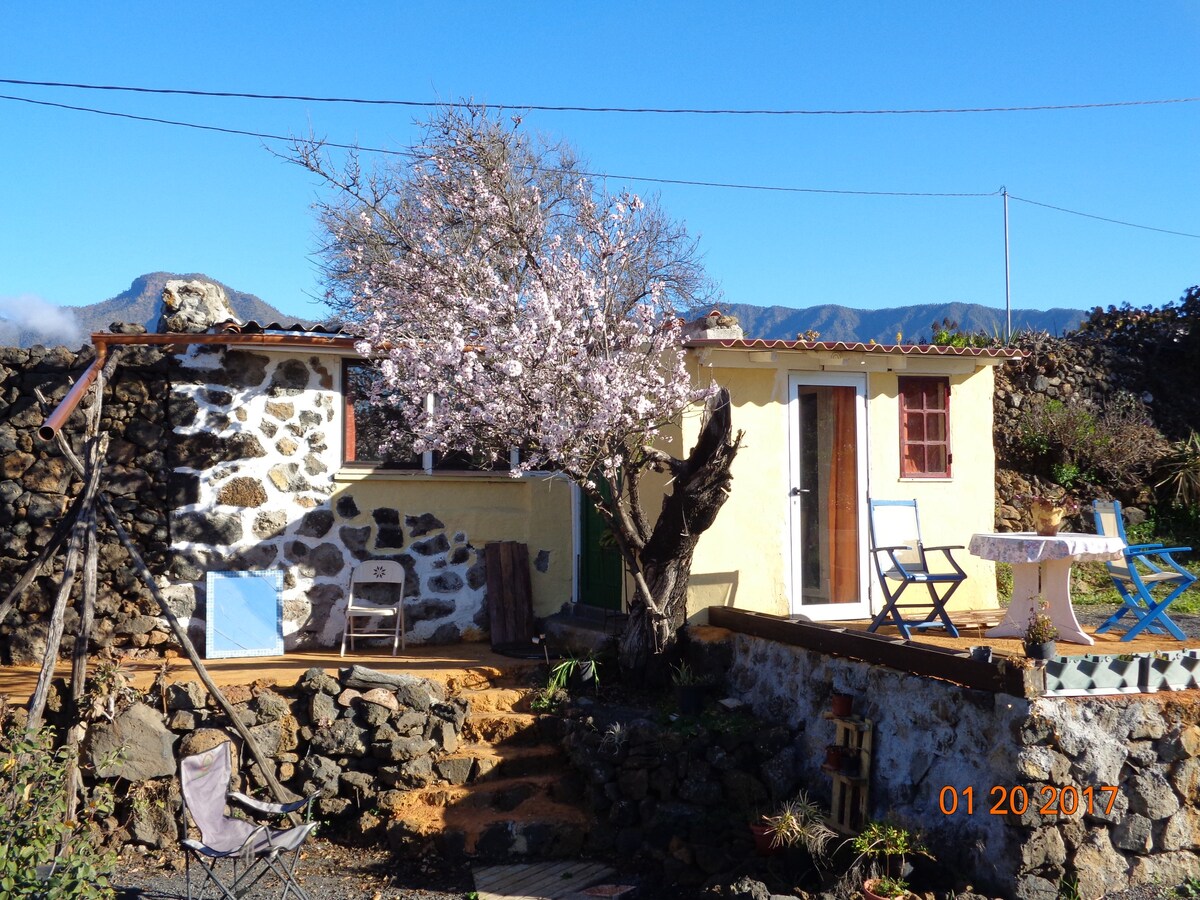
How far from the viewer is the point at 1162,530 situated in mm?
13031

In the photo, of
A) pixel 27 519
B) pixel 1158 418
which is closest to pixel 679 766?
pixel 27 519

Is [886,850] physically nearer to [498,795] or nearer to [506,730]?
[498,795]

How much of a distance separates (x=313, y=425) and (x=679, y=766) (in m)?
4.53

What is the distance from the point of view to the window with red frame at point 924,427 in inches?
365

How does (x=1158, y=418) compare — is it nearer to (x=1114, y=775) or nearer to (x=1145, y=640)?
(x=1145, y=640)

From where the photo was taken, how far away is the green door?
9414 millimetres

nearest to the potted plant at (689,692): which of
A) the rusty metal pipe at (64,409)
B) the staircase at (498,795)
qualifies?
the staircase at (498,795)

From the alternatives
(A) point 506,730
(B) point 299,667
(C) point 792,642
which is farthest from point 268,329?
(C) point 792,642

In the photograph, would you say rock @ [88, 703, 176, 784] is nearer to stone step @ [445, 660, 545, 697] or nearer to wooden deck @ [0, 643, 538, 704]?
wooden deck @ [0, 643, 538, 704]

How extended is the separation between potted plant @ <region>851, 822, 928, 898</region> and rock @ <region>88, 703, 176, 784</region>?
179 inches

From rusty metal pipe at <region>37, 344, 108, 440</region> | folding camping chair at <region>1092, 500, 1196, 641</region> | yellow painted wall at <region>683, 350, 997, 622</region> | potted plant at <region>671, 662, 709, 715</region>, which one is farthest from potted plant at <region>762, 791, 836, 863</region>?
rusty metal pipe at <region>37, 344, 108, 440</region>

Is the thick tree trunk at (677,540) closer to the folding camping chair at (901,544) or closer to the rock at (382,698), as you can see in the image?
the folding camping chair at (901,544)

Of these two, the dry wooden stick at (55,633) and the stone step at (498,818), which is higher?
the dry wooden stick at (55,633)

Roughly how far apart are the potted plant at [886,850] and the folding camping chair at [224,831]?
3.12m
